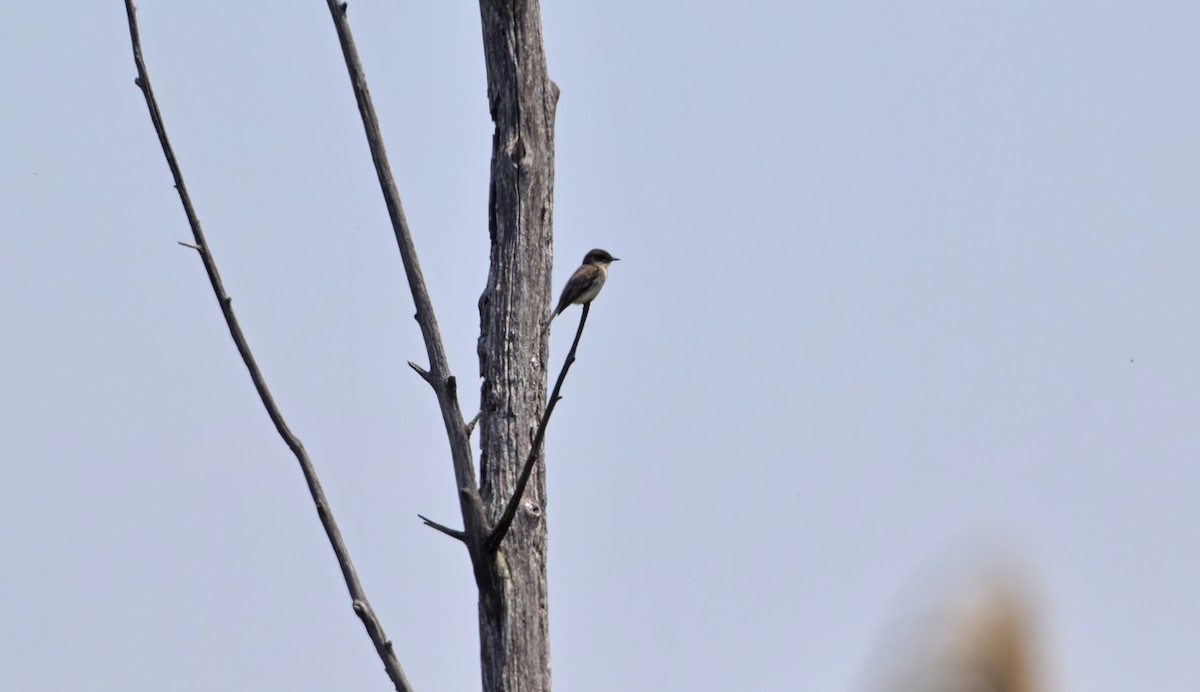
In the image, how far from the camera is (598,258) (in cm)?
1037

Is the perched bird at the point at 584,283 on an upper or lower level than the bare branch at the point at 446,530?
upper

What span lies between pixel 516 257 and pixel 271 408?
4.23ft

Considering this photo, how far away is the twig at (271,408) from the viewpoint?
4910 mm

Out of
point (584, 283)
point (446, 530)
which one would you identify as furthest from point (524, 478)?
point (584, 283)

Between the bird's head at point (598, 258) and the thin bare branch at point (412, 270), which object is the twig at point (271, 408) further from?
the bird's head at point (598, 258)

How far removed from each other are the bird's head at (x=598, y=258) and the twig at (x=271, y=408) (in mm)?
5124

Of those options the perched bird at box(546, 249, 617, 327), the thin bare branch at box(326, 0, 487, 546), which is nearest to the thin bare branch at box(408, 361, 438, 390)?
the thin bare branch at box(326, 0, 487, 546)

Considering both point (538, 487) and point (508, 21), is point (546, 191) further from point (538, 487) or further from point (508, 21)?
point (538, 487)

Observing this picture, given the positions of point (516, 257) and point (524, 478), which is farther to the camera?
point (516, 257)

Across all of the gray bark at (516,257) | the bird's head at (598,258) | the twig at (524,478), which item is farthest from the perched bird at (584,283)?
the twig at (524,478)

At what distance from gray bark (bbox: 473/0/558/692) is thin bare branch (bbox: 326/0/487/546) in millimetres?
800

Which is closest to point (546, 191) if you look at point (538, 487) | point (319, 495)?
point (538, 487)

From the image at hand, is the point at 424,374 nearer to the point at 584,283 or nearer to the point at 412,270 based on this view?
the point at 412,270

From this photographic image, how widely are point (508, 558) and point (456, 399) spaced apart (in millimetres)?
843
